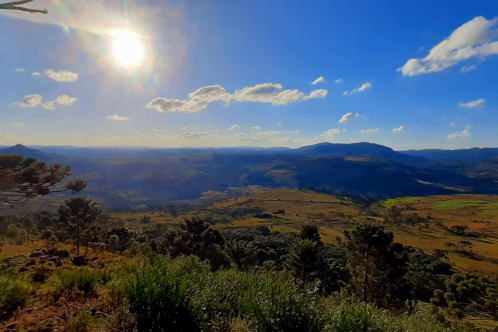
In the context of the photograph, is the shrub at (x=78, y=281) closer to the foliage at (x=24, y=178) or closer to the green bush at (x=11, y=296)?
the green bush at (x=11, y=296)

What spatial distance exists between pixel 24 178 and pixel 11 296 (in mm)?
9449

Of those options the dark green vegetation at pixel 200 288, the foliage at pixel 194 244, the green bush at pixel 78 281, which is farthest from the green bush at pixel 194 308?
the foliage at pixel 194 244

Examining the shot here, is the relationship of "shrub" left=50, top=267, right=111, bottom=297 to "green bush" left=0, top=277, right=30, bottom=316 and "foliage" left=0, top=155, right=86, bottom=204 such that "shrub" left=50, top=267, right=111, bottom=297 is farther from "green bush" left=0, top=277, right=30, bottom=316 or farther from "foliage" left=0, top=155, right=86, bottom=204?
"foliage" left=0, top=155, right=86, bottom=204

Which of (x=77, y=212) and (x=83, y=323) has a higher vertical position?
(x=83, y=323)

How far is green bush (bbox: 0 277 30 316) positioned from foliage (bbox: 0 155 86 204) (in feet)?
25.2

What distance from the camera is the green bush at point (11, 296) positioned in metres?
5.69

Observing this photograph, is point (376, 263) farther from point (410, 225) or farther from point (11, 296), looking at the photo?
point (410, 225)

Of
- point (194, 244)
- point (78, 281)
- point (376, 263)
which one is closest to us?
point (78, 281)

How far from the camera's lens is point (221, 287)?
286 inches

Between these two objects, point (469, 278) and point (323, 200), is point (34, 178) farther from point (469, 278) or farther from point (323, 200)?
point (323, 200)

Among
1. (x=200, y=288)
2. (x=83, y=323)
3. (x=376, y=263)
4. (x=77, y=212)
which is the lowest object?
(x=376, y=263)

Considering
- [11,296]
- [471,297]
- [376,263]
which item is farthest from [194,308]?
[376,263]

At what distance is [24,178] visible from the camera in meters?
13.0

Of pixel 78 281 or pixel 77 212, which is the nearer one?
pixel 78 281
